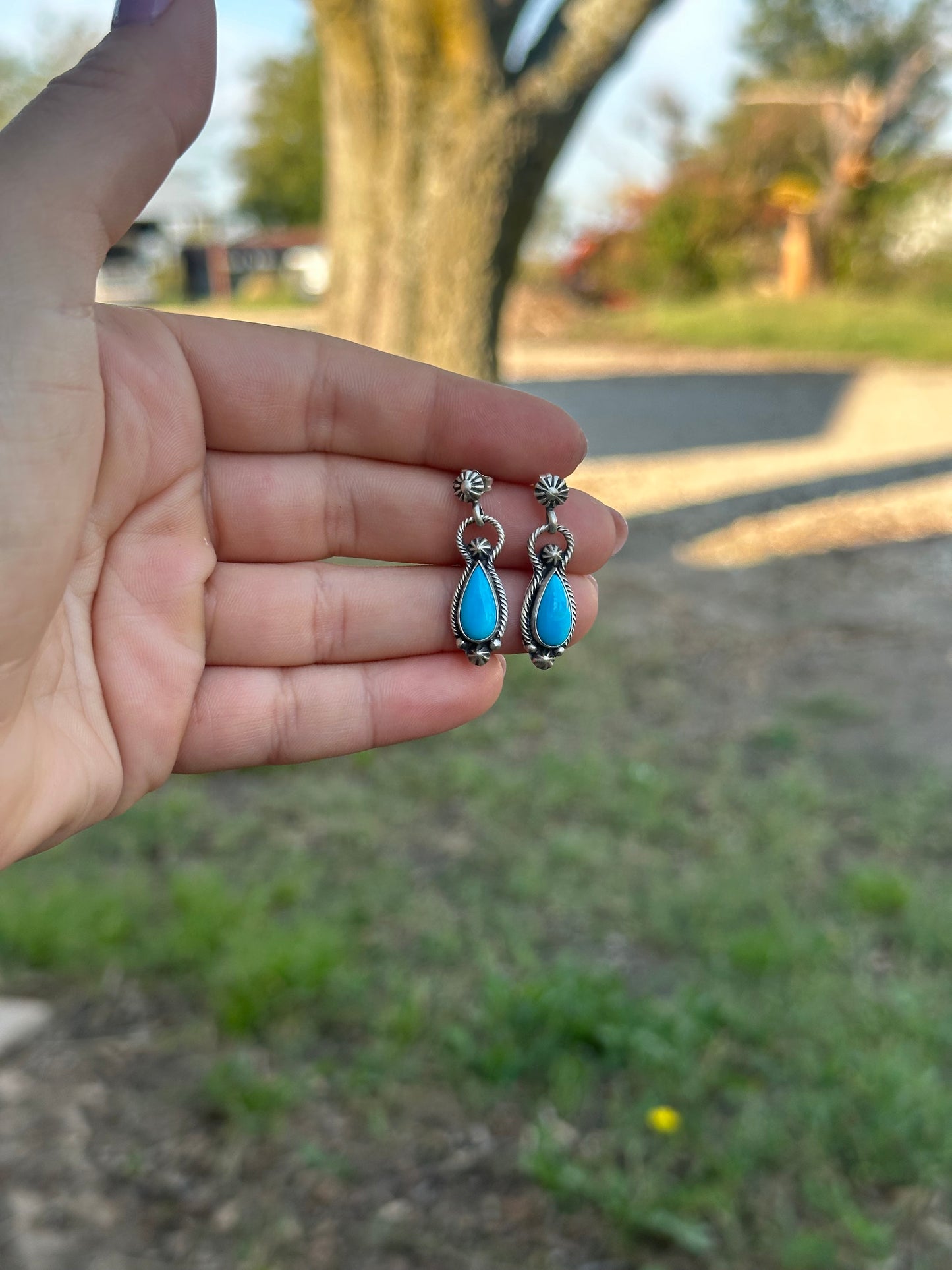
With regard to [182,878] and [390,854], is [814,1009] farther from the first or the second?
[182,878]

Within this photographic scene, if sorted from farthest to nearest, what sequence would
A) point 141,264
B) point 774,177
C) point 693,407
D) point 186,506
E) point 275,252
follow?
point 275,252, point 141,264, point 774,177, point 693,407, point 186,506

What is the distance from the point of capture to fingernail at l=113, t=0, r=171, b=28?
131 cm

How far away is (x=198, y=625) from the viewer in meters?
1.74

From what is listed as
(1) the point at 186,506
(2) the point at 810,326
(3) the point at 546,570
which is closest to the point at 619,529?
(3) the point at 546,570

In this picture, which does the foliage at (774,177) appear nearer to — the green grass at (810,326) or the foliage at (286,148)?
the green grass at (810,326)

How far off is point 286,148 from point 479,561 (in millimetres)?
29867

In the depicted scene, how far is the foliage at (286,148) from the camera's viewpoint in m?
27.0

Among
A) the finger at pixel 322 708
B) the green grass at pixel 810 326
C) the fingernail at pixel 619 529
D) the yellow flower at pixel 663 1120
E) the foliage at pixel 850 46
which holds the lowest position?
the yellow flower at pixel 663 1120

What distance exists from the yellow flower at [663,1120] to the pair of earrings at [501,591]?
106 centimetres

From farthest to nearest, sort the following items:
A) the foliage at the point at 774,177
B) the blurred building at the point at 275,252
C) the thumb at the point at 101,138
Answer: the blurred building at the point at 275,252 → the foliage at the point at 774,177 → the thumb at the point at 101,138

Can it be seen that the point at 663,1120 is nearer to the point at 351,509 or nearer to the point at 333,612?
the point at 333,612

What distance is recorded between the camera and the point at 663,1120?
2.20 m

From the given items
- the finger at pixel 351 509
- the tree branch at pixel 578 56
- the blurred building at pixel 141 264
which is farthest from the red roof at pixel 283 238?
the finger at pixel 351 509

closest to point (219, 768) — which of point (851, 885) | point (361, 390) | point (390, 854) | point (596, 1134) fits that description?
point (361, 390)
